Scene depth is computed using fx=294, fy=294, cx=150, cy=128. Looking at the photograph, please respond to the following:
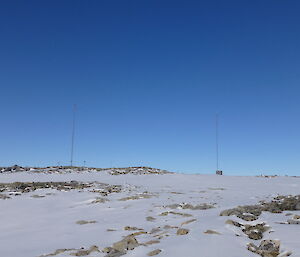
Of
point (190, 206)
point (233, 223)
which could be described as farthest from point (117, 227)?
point (190, 206)

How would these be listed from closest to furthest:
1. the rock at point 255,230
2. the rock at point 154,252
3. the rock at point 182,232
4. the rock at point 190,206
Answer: the rock at point 154,252, the rock at point 255,230, the rock at point 182,232, the rock at point 190,206

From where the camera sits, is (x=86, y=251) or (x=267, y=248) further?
(x=86, y=251)

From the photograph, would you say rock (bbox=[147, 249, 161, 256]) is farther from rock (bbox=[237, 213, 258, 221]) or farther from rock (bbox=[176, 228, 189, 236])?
rock (bbox=[237, 213, 258, 221])

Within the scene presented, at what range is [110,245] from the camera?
7465 millimetres

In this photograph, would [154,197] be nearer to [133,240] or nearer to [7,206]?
[7,206]

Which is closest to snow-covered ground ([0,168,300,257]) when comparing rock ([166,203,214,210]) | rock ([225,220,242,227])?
rock ([225,220,242,227])

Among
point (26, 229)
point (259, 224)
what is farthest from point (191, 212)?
point (26, 229)

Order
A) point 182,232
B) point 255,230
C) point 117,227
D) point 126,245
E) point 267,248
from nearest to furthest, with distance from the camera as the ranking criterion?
point 267,248 < point 126,245 < point 182,232 < point 255,230 < point 117,227

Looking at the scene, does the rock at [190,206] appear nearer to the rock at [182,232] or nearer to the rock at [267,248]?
the rock at [182,232]

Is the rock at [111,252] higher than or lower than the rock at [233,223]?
lower

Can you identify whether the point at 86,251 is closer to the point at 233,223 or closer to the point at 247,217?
the point at 233,223

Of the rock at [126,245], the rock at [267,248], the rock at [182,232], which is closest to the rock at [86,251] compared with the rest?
the rock at [126,245]

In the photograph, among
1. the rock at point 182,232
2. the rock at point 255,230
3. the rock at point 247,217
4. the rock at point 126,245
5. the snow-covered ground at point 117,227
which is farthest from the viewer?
the rock at point 247,217

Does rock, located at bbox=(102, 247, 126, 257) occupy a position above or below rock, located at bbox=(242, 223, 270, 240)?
below
